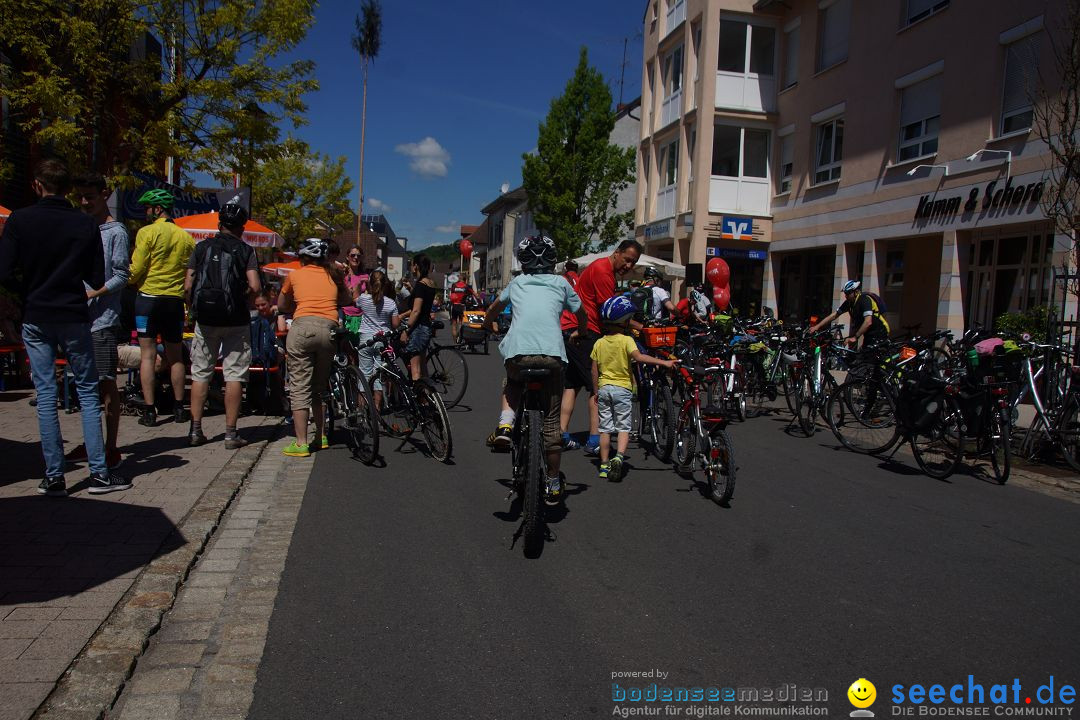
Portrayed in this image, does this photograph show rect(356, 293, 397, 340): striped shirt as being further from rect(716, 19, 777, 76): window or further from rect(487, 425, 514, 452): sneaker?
rect(716, 19, 777, 76): window

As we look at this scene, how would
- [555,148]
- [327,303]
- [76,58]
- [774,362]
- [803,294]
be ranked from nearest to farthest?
[327,303], [774,362], [76,58], [803,294], [555,148]

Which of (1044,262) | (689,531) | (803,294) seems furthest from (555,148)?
(689,531)

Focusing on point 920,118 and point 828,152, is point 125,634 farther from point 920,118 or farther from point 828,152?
point 828,152

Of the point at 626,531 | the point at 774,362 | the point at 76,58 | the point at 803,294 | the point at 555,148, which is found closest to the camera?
the point at 626,531

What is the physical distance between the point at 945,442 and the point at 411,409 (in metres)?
4.86

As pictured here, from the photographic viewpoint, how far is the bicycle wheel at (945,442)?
7113 mm

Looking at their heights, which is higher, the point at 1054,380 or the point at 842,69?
the point at 842,69

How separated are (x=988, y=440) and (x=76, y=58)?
13406 millimetres

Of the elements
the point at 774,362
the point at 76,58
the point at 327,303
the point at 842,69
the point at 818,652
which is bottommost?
the point at 818,652

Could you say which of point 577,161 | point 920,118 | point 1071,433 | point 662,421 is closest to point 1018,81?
point 920,118

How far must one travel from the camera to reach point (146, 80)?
1316 cm

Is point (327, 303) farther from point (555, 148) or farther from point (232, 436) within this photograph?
point (555, 148)

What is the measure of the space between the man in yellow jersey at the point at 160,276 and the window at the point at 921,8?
1561 cm

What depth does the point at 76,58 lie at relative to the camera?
1228 cm
